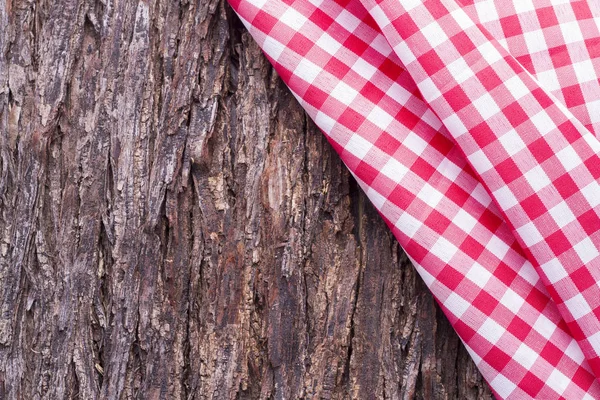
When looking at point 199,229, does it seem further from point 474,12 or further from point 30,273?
point 474,12

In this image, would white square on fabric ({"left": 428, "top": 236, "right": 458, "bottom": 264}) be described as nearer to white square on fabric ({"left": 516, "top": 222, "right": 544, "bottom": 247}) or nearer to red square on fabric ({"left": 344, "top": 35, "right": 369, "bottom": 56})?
white square on fabric ({"left": 516, "top": 222, "right": 544, "bottom": 247})

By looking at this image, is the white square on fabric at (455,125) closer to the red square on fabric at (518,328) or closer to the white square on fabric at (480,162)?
the white square on fabric at (480,162)

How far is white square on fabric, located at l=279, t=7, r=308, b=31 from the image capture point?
2.43 ft

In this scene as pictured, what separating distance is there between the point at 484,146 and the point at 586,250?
0.59 ft

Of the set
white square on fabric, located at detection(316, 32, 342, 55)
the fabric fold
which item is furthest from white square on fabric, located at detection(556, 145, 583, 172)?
white square on fabric, located at detection(316, 32, 342, 55)

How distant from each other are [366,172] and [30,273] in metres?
0.48

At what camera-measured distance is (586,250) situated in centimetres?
69

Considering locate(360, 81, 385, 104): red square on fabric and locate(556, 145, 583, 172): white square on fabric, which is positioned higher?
locate(360, 81, 385, 104): red square on fabric

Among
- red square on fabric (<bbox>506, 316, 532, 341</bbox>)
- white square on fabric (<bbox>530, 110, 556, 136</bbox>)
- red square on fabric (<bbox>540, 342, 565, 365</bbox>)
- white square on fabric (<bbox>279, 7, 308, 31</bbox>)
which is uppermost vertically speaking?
white square on fabric (<bbox>279, 7, 308, 31</bbox>)

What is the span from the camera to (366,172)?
725mm

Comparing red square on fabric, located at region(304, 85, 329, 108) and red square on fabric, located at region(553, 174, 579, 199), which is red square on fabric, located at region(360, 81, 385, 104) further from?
red square on fabric, located at region(553, 174, 579, 199)

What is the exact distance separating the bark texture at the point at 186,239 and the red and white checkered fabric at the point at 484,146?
51 mm

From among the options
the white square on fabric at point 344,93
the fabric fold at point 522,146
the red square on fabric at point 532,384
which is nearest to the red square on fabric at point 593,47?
the fabric fold at point 522,146

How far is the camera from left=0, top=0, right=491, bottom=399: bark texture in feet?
2.47
